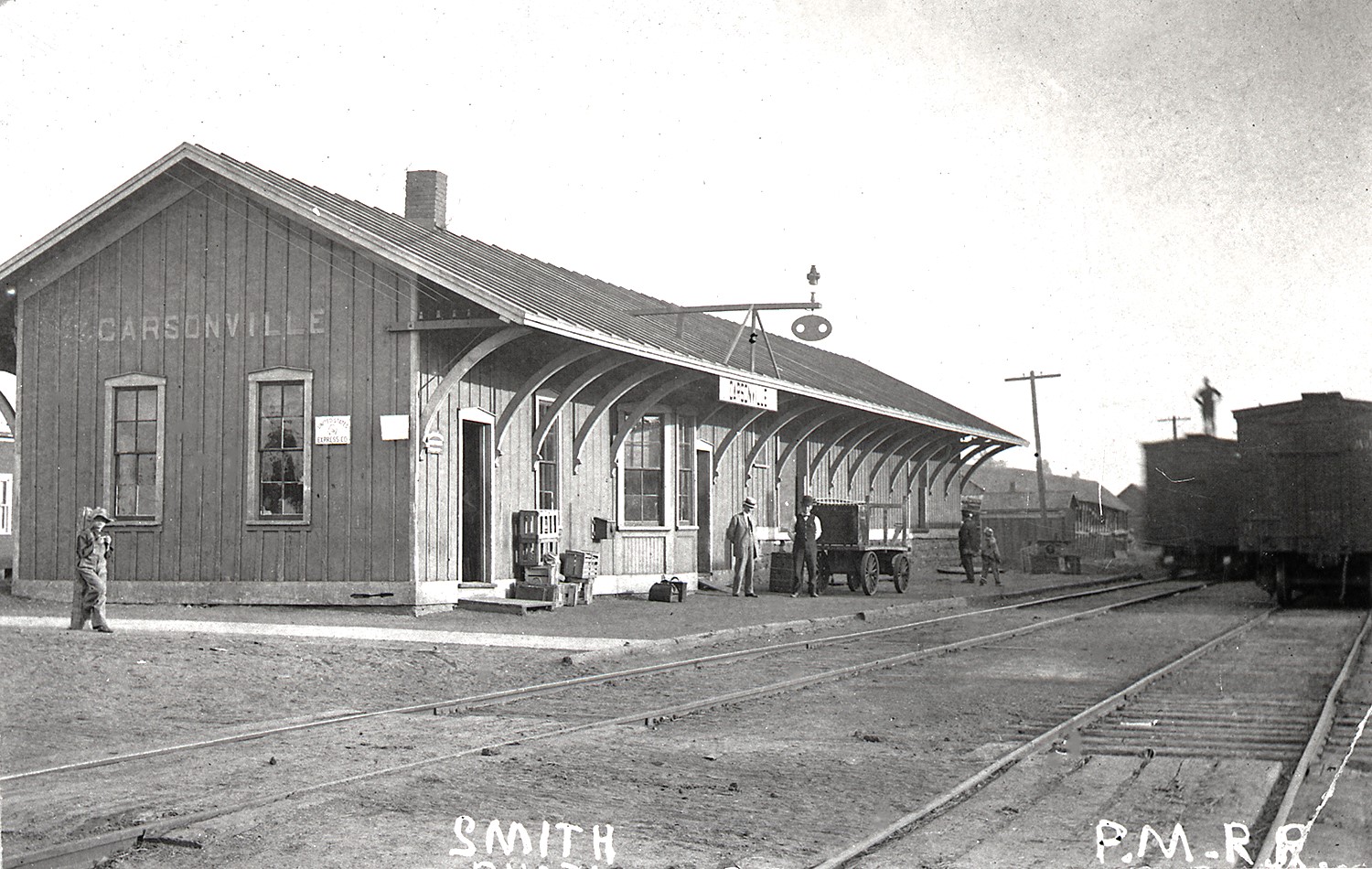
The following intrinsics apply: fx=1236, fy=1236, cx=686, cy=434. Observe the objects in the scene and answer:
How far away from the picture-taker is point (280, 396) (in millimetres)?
15398

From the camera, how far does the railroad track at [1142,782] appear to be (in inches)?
198

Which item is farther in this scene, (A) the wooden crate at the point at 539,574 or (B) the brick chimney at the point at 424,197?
(B) the brick chimney at the point at 424,197

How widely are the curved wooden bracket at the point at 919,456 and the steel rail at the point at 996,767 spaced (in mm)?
19791

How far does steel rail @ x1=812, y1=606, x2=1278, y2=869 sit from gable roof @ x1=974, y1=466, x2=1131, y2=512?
48658 millimetres

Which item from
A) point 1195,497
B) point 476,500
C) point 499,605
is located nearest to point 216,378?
point 476,500

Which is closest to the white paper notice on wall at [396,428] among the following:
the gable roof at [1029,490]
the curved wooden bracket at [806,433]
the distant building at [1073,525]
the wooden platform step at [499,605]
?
the wooden platform step at [499,605]

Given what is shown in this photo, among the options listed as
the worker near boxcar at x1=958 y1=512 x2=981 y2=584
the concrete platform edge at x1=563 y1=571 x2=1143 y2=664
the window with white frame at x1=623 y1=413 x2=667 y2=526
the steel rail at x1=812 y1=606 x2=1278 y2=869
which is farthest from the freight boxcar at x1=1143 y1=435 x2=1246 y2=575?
the steel rail at x1=812 y1=606 x2=1278 y2=869

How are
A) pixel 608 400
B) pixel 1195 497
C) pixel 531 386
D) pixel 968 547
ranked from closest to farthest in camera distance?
pixel 531 386
pixel 608 400
pixel 1195 497
pixel 968 547

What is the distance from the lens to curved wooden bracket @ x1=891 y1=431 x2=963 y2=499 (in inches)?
1247

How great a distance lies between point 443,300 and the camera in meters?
15.1

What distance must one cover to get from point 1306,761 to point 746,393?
1321cm

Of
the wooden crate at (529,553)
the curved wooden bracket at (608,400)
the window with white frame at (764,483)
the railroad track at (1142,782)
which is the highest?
the curved wooden bracket at (608,400)

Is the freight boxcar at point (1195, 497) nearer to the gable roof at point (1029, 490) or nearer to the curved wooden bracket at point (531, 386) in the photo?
the curved wooden bracket at point (531, 386)

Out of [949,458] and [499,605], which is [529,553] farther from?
[949,458]
